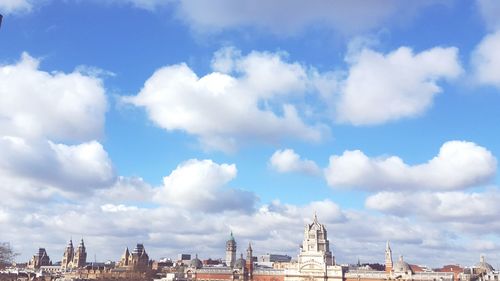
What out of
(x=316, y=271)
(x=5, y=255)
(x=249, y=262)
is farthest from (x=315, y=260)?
(x=5, y=255)

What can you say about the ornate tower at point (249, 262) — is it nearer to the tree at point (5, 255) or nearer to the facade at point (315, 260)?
the facade at point (315, 260)

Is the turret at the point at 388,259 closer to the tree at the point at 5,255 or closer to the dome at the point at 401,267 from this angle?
the dome at the point at 401,267

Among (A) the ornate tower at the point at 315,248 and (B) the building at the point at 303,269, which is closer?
(B) the building at the point at 303,269

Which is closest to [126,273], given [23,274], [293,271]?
[23,274]

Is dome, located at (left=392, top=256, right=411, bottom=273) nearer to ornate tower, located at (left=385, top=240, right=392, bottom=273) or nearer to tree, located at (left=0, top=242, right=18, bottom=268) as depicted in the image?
ornate tower, located at (left=385, top=240, right=392, bottom=273)

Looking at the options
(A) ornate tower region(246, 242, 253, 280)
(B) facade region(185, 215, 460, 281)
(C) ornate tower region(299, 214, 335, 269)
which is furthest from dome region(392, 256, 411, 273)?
(A) ornate tower region(246, 242, 253, 280)

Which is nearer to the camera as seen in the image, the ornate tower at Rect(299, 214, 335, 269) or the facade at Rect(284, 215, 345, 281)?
the facade at Rect(284, 215, 345, 281)

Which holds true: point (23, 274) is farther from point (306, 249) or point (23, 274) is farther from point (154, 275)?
point (306, 249)

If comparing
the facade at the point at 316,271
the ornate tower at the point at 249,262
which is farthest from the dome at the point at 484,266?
the ornate tower at the point at 249,262

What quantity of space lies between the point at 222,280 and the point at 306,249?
27.8 meters

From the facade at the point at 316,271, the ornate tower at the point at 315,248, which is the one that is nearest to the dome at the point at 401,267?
the facade at the point at 316,271

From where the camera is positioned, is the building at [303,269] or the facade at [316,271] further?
Answer: the building at [303,269]

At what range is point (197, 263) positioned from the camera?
19025 cm

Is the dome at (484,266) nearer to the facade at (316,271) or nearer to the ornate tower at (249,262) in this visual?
the facade at (316,271)
